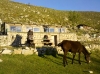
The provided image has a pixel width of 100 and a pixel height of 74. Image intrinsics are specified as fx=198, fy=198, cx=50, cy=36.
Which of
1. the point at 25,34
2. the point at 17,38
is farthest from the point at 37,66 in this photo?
the point at 25,34

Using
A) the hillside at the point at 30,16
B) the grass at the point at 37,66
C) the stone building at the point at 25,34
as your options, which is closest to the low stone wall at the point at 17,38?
the stone building at the point at 25,34

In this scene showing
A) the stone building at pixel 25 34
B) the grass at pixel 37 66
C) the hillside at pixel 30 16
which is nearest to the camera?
the grass at pixel 37 66

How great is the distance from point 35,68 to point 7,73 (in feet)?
10.0

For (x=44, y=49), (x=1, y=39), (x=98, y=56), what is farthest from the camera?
(x=1, y=39)

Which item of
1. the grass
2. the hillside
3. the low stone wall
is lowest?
the grass

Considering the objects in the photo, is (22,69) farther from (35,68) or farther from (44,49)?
(44,49)

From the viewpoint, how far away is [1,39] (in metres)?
30.6

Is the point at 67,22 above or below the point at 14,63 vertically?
above

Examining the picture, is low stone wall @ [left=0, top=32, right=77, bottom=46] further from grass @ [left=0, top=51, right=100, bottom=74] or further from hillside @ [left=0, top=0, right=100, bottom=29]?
hillside @ [left=0, top=0, right=100, bottom=29]

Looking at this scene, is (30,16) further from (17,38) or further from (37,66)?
(37,66)

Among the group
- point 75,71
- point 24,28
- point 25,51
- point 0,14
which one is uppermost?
point 0,14

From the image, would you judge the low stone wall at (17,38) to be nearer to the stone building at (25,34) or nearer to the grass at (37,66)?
the stone building at (25,34)

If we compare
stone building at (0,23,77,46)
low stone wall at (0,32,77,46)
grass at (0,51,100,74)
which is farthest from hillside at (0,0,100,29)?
grass at (0,51,100,74)

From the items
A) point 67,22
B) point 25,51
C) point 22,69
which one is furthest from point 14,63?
point 67,22
